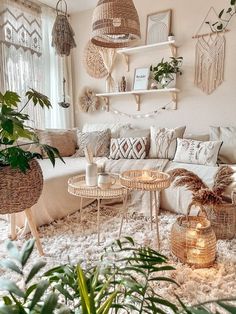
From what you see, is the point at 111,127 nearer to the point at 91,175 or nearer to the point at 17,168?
the point at 91,175

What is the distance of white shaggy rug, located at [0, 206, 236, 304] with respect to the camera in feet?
5.10

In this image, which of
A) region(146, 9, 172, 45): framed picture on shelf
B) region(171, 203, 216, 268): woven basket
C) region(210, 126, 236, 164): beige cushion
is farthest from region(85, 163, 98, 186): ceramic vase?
region(146, 9, 172, 45): framed picture on shelf

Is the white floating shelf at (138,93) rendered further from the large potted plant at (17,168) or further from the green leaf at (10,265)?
the green leaf at (10,265)

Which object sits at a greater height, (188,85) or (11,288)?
(188,85)

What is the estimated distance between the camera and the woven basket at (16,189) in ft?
5.41

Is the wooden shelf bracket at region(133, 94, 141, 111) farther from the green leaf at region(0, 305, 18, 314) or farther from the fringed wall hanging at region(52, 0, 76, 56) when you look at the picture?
the green leaf at region(0, 305, 18, 314)

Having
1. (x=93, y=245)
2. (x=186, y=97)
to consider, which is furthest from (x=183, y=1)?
(x=93, y=245)

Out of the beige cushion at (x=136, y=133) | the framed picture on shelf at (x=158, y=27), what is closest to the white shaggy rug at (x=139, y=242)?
the beige cushion at (x=136, y=133)

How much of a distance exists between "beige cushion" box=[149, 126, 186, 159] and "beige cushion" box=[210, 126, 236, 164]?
421 mm

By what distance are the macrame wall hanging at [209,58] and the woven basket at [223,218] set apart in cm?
166

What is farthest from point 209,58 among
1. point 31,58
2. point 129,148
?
point 31,58

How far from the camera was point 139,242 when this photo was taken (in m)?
2.16

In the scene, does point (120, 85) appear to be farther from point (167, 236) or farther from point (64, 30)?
point (167, 236)

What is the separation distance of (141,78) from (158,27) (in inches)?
26.0
